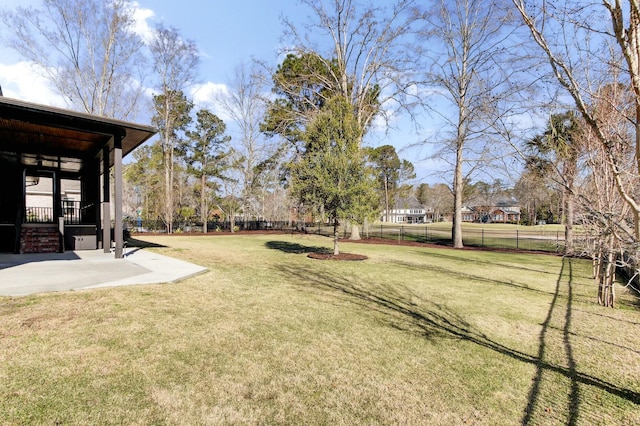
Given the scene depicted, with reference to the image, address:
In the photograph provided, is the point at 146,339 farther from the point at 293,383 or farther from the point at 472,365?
the point at 472,365

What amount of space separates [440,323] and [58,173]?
13.7m

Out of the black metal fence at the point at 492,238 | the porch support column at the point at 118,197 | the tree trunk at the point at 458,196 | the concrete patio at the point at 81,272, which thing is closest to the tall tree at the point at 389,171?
the black metal fence at the point at 492,238

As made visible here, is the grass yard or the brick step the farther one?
the brick step

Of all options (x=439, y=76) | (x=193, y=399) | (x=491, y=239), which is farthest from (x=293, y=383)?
(x=491, y=239)

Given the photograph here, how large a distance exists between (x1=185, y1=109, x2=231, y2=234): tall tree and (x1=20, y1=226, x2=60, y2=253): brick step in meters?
19.2

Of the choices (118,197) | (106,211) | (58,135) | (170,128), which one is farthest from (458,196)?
(170,128)

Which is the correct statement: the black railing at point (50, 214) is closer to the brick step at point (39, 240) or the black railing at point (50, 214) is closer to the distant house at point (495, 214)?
the brick step at point (39, 240)

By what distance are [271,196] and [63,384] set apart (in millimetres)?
39484

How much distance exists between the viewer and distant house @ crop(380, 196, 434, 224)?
71438mm

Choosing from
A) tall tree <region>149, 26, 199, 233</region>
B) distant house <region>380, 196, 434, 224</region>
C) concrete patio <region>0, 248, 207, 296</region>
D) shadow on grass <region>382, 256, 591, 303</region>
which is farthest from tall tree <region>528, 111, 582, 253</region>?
distant house <region>380, 196, 434, 224</region>

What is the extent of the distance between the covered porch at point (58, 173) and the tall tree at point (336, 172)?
5.10 metres

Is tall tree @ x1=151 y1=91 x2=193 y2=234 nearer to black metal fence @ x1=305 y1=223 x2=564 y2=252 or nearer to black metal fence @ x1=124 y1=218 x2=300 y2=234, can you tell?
black metal fence @ x1=124 y1=218 x2=300 y2=234

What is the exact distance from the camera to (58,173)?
453 inches

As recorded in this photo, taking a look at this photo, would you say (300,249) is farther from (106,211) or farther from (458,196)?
(458,196)
